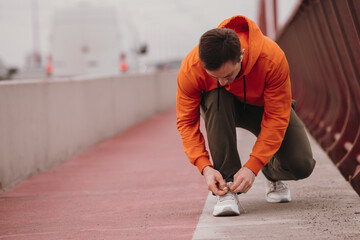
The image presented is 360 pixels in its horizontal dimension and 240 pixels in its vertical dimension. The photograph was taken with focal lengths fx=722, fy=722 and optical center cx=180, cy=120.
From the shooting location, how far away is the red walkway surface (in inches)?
166

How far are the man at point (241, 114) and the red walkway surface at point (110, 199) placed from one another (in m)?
0.38

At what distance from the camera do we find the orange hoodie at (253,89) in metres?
3.87

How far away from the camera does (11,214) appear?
500cm

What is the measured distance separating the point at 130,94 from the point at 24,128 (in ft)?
20.9

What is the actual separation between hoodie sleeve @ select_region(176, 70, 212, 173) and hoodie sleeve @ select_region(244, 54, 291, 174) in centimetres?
29

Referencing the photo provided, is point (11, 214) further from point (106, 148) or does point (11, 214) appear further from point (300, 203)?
point (106, 148)

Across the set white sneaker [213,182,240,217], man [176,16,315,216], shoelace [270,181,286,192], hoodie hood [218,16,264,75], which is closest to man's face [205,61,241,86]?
man [176,16,315,216]

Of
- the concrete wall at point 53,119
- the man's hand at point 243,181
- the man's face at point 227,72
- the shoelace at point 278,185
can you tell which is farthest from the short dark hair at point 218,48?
the concrete wall at point 53,119

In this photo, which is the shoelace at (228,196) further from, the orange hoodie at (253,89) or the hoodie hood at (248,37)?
the hoodie hood at (248,37)

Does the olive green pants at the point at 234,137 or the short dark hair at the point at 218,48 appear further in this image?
the olive green pants at the point at 234,137

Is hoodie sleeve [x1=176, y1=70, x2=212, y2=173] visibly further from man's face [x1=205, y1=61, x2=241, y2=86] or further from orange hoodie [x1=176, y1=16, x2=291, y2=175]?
man's face [x1=205, y1=61, x2=241, y2=86]

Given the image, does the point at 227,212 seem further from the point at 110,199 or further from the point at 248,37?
the point at 110,199

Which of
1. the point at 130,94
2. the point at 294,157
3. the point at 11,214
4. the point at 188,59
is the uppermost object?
the point at 188,59

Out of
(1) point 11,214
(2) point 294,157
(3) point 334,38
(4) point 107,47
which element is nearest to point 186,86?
(2) point 294,157
